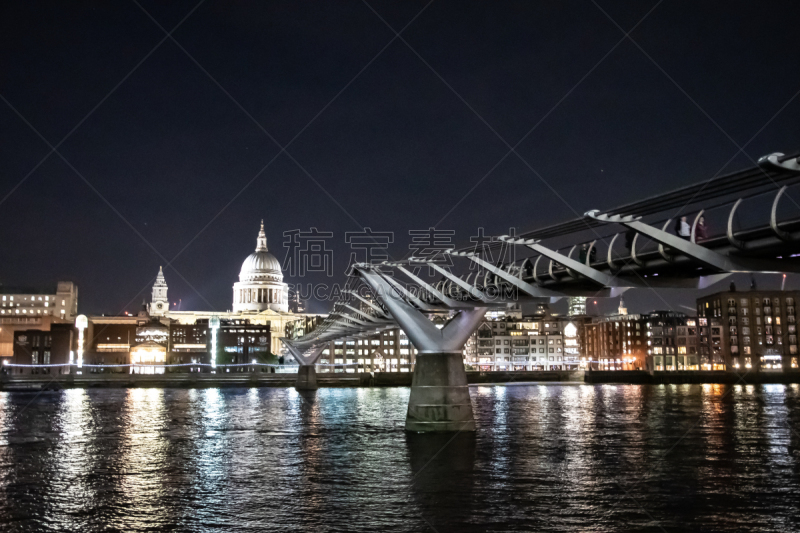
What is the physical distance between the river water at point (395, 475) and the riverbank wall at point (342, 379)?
7008cm

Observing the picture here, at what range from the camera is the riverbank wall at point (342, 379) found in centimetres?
12375

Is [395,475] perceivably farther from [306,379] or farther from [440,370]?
[306,379]

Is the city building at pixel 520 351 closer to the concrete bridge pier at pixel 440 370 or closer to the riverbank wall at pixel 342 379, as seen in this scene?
the riverbank wall at pixel 342 379

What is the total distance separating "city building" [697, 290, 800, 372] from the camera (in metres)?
171

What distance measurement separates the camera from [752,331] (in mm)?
173125

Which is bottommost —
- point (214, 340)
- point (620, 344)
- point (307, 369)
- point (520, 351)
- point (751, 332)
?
point (307, 369)

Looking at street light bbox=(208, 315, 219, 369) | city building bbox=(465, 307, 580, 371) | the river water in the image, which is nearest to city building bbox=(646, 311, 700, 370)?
city building bbox=(465, 307, 580, 371)

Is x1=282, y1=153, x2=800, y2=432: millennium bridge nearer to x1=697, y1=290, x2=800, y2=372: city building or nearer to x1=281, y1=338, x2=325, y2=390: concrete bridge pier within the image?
x1=281, y1=338, x2=325, y2=390: concrete bridge pier

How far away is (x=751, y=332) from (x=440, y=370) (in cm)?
14985

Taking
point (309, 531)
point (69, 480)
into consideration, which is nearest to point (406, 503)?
point (309, 531)

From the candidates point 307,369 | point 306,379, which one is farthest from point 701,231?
point 307,369

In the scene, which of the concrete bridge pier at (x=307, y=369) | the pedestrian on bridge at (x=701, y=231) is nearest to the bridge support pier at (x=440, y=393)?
the pedestrian on bridge at (x=701, y=231)

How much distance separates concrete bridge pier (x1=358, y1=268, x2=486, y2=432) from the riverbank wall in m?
88.0

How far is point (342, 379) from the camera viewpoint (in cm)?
13200
